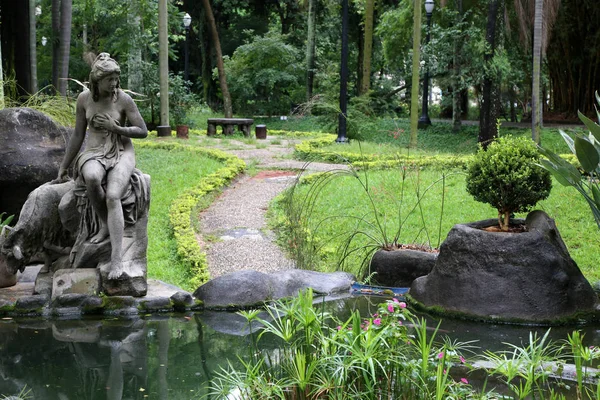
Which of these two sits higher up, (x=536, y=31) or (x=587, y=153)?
(x=536, y=31)

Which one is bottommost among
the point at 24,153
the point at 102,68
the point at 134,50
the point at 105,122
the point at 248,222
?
the point at 248,222

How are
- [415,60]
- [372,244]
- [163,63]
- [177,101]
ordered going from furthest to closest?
[177,101]
[163,63]
[415,60]
[372,244]

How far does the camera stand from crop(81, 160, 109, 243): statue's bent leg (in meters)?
6.78

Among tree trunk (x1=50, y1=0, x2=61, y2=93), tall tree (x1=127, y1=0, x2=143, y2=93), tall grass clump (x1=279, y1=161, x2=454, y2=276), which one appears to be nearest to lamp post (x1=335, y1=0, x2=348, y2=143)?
tall grass clump (x1=279, y1=161, x2=454, y2=276)

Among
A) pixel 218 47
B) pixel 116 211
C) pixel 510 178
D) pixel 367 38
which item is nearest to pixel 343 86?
pixel 367 38

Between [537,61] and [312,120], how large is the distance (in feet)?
41.7

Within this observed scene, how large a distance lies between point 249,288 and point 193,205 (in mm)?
5661

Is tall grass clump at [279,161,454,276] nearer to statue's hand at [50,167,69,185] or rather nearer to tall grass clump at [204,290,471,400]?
statue's hand at [50,167,69,185]

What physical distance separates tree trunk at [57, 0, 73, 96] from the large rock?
655 centimetres

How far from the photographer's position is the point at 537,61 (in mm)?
19156

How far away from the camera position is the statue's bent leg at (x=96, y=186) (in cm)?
678

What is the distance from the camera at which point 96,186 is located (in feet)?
22.3

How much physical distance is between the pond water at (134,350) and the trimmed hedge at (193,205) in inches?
83.1

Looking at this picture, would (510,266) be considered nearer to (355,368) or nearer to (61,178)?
(355,368)
